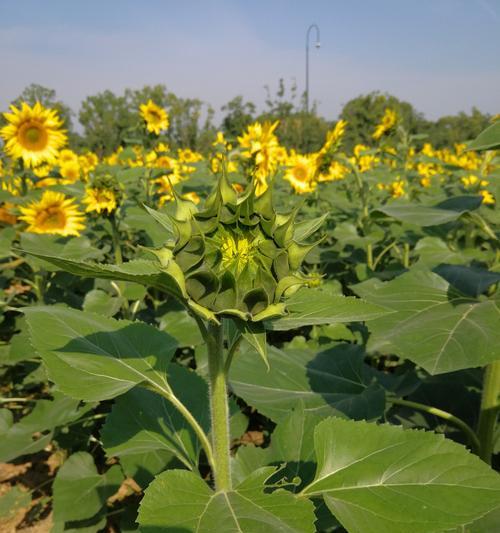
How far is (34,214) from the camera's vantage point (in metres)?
2.76

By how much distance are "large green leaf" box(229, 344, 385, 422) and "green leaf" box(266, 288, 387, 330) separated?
1.70ft

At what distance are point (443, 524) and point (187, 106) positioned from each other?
21.9m

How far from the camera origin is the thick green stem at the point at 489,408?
134 cm

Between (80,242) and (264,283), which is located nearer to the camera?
(264,283)

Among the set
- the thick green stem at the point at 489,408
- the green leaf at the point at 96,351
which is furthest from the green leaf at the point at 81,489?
the thick green stem at the point at 489,408

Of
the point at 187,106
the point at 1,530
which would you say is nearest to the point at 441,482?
the point at 1,530

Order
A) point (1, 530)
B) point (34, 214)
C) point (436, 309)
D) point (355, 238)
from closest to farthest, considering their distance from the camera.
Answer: point (436, 309)
point (1, 530)
point (34, 214)
point (355, 238)

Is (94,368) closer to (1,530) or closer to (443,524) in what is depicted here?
(443,524)

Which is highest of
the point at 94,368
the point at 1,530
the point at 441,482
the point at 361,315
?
the point at 361,315

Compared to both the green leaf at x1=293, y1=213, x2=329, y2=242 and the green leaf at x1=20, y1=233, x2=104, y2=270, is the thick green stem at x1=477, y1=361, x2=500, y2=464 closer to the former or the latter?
the green leaf at x1=293, y1=213, x2=329, y2=242

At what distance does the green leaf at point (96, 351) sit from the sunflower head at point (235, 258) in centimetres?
24

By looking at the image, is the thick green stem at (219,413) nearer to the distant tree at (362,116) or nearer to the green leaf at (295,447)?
the green leaf at (295,447)

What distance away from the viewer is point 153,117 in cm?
397

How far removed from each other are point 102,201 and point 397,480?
6.81 feet
